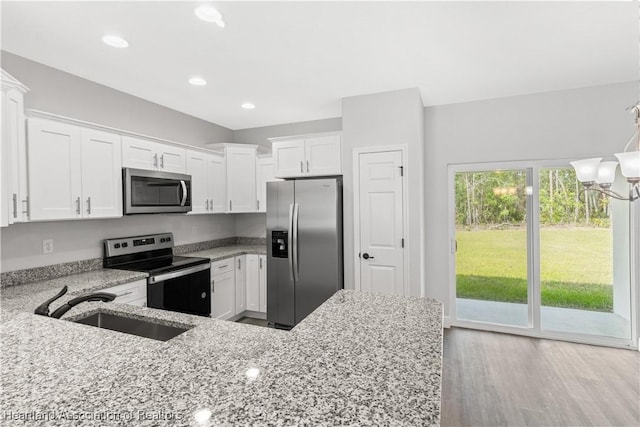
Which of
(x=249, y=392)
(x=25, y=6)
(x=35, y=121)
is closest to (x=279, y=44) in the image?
(x=25, y=6)

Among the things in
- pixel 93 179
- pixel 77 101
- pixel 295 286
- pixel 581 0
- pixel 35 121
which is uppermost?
pixel 581 0

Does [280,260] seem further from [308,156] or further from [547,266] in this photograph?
[547,266]

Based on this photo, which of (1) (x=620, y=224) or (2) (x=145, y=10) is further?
(1) (x=620, y=224)

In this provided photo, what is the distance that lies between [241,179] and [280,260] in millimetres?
1386

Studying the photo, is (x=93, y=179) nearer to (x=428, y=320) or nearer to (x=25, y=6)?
(x=25, y=6)

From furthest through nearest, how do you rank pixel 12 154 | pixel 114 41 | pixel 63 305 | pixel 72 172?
pixel 72 172 → pixel 114 41 → pixel 12 154 → pixel 63 305

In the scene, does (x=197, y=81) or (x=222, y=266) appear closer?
(x=197, y=81)

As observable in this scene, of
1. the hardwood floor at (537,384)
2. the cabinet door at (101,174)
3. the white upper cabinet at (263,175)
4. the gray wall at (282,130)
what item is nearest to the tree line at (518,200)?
the hardwood floor at (537,384)

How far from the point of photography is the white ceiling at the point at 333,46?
77.9 inches

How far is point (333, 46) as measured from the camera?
2377mm

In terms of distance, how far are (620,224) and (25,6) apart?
5.36 metres

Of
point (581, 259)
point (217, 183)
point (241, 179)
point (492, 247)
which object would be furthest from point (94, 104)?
point (581, 259)

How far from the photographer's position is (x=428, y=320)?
4.20ft

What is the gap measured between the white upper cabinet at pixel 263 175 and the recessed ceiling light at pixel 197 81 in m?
1.40
